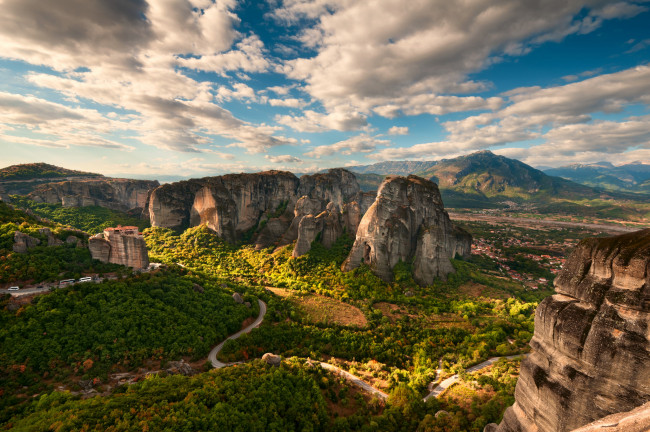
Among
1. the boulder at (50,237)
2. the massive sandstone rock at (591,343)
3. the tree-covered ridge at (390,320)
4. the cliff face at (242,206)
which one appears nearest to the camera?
the massive sandstone rock at (591,343)

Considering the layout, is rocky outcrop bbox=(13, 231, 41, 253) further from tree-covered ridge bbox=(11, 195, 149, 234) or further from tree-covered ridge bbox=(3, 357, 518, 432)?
tree-covered ridge bbox=(11, 195, 149, 234)

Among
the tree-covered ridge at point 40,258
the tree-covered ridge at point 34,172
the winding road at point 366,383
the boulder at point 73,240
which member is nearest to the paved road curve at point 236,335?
the winding road at point 366,383

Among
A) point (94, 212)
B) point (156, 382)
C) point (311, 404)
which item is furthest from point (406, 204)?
point (94, 212)

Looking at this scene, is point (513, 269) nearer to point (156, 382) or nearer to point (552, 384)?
point (552, 384)

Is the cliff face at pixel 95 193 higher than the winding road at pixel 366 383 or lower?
higher

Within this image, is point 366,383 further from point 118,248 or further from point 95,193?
point 95,193

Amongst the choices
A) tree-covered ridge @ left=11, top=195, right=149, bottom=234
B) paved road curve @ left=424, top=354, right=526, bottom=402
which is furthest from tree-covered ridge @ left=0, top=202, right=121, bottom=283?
paved road curve @ left=424, top=354, right=526, bottom=402

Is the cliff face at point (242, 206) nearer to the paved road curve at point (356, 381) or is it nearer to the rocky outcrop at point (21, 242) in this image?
the paved road curve at point (356, 381)
